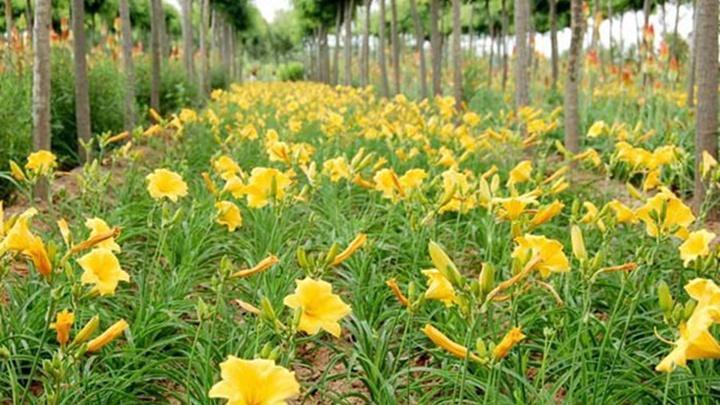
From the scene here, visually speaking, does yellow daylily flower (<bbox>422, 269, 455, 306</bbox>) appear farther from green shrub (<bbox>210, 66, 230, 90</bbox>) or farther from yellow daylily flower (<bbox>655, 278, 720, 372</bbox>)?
green shrub (<bbox>210, 66, 230, 90</bbox>)

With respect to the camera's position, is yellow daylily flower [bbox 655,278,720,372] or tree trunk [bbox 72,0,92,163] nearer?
yellow daylily flower [bbox 655,278,720,372]

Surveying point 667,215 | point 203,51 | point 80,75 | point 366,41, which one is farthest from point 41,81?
point 366,41

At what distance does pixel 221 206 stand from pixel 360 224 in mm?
1201

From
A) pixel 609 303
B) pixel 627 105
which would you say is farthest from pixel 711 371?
pixel 627 105

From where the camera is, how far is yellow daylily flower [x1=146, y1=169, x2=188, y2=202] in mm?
2484

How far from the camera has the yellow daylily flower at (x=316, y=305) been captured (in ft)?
5.01

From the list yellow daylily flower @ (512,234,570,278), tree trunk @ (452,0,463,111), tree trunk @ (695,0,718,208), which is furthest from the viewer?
tree trunk @ (452,0,463,111)

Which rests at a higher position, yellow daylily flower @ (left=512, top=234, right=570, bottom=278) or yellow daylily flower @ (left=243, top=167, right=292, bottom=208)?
yellow daylily flower @ (left=243, top=167, right=292, bottom=208)

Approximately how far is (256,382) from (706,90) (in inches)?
145

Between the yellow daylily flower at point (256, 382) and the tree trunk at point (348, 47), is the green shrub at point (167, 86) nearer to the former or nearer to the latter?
the tree trunk at point (348, 47)

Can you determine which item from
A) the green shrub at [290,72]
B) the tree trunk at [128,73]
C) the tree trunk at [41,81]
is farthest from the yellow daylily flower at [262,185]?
the green shrub at [290,72]

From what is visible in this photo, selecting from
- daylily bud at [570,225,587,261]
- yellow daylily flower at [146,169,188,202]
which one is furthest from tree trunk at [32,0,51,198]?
daylily bud at [570,225,587,261]

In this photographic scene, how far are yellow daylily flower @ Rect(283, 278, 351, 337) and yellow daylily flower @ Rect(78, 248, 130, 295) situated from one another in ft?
1.50

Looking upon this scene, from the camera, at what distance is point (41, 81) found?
4.23 metres
